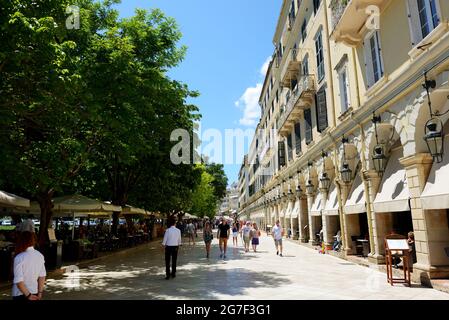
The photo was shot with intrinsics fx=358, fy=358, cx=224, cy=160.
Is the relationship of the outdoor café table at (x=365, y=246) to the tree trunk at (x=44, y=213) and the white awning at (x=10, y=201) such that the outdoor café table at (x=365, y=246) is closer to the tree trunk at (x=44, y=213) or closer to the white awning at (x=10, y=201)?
the tree trunk at (x=44, y=213)

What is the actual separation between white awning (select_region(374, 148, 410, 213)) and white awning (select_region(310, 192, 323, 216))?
6965 millimetres

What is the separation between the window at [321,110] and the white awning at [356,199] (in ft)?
12.9

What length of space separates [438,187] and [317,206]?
453 inches

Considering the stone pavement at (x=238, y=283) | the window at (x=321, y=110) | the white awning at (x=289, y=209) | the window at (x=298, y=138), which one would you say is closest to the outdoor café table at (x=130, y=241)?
the stone pavement at (x=238, y=283)

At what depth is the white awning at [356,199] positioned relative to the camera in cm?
1384

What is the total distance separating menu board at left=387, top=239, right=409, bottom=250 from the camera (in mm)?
8989

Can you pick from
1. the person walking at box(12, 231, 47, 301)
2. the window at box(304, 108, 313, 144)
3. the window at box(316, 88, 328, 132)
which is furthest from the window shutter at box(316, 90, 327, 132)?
the person walking at box(12, 231, 47, 301)

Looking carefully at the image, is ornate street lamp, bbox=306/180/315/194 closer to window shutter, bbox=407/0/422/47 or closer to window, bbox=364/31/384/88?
window, bbox=364/31/384/88

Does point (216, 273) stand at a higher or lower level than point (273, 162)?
lower

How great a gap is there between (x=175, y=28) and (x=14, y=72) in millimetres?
8833

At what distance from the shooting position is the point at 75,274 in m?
12.6

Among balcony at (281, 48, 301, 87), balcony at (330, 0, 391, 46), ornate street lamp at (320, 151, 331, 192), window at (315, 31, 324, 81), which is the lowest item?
ornate street lamp at (320, 151, 331, 192)

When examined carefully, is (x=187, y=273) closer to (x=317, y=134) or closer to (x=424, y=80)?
(x=424, y=80)
